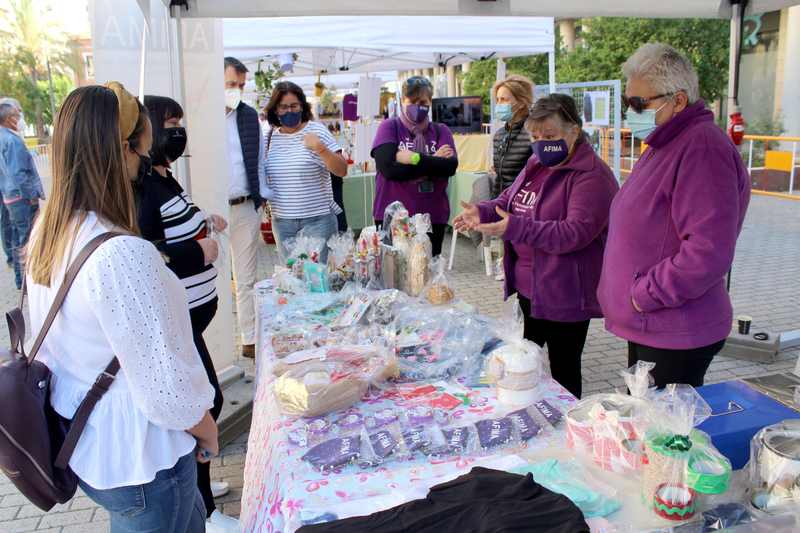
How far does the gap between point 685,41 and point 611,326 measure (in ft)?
52.4

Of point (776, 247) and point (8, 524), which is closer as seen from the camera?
point (8, 524)

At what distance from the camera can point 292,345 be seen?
231cm

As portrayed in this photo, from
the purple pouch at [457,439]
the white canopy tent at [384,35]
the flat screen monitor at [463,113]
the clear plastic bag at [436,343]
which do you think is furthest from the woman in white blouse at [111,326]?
the flat screen monitor at [463,113]

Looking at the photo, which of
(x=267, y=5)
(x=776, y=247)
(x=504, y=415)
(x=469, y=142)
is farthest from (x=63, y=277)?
(x=776, y=247)

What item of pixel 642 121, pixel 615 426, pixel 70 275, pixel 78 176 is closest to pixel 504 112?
Result: pixel 642 121

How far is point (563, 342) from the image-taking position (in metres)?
2.80

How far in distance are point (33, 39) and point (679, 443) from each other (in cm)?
1762

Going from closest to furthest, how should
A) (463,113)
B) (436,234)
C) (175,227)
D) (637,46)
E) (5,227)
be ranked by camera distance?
(175,227), (436,234), (5,227), (463,113), (637,46)

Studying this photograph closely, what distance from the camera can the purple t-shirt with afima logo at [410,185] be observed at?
4.19 metres

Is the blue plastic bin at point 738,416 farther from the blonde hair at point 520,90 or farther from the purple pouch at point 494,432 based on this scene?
the blonde hair at point 520,90

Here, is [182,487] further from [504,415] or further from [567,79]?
[567,79]

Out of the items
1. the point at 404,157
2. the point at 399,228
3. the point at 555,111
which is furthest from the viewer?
the point at 404,157

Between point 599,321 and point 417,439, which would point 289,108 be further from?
Result: point 599,321

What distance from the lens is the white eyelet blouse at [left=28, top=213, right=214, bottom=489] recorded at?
138cm
